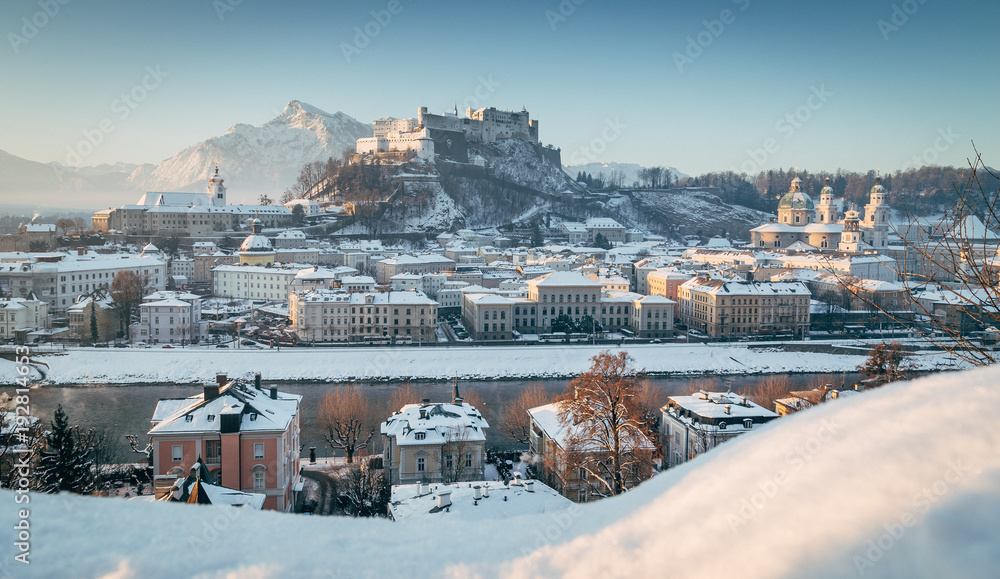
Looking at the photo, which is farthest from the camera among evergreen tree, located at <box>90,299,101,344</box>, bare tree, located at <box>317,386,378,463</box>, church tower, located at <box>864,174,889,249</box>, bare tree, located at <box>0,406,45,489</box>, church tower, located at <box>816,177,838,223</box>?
church tower, located at <box>816,177,838,223</box>

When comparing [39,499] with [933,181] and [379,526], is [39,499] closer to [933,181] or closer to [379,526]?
[379,526]

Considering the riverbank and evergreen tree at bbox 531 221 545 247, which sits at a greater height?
evergreen tree at bbox 531 221 545 247

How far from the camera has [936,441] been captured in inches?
24.5

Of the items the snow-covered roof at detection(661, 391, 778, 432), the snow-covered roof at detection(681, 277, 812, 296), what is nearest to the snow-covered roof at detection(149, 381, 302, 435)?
the snow-covered roof at detection(661, 391, 778, 432)

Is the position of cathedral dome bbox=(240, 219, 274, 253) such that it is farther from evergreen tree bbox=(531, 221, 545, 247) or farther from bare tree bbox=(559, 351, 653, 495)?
bare tree bbox=(559, 351, 653, 495)

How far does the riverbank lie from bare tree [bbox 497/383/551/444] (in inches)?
101

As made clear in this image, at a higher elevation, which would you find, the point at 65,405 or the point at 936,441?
the point at 936,441

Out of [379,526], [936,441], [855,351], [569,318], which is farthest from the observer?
[569,318]

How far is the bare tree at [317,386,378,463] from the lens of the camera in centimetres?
798

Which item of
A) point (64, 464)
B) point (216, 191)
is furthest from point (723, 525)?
point (216, 191)

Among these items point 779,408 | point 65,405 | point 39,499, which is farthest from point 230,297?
point 39,499

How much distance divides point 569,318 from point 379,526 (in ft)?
52.5

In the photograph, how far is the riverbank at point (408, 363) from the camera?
40.2 feet

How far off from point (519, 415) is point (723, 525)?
8678 millimetres
